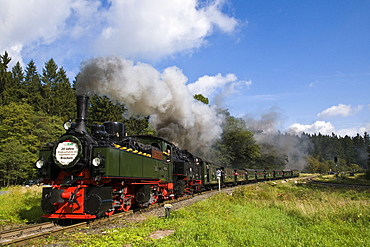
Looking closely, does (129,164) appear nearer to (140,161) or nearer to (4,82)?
(140,161)

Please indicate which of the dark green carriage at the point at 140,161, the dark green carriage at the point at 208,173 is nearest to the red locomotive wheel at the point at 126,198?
the dark green carriage at the point at 140,161

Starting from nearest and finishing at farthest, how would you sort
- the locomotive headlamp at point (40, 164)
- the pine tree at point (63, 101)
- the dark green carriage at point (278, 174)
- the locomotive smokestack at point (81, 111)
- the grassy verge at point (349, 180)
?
the locomotive headlamp at point (40, 164)
the locomotive smokestack at point (81, 111)
the grassy verge at point (349, 180)
the pine tree at point (63, 101)
the dark green carriage at point (278, 174)

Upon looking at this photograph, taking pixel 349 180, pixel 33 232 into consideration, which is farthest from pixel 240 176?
pixel 33 232

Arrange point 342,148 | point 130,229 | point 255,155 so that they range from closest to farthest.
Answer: point 130,229 < point 255,155 < point 342,148

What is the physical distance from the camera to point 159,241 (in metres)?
6.15

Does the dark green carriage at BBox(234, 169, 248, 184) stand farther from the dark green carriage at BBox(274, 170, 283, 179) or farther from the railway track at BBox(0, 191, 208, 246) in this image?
the railway track at BBox(0, 191, 208, 246)

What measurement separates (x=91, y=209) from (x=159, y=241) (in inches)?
104

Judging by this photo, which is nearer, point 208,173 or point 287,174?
point 208,173

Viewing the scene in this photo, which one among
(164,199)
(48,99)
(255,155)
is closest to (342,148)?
(255,155)

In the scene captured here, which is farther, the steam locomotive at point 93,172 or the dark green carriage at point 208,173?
the dark green carriage at point 208,173

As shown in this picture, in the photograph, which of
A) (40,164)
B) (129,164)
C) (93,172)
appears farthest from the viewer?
(129,164)

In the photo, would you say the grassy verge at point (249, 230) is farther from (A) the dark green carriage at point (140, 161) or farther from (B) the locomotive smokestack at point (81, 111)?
(B) the locomotive smokestack at point (81, 111)

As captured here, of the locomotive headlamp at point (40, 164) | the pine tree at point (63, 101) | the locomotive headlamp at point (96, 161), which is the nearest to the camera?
the locomotive headlamp at point (96, 161)

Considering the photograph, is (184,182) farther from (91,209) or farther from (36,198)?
(91,209)
